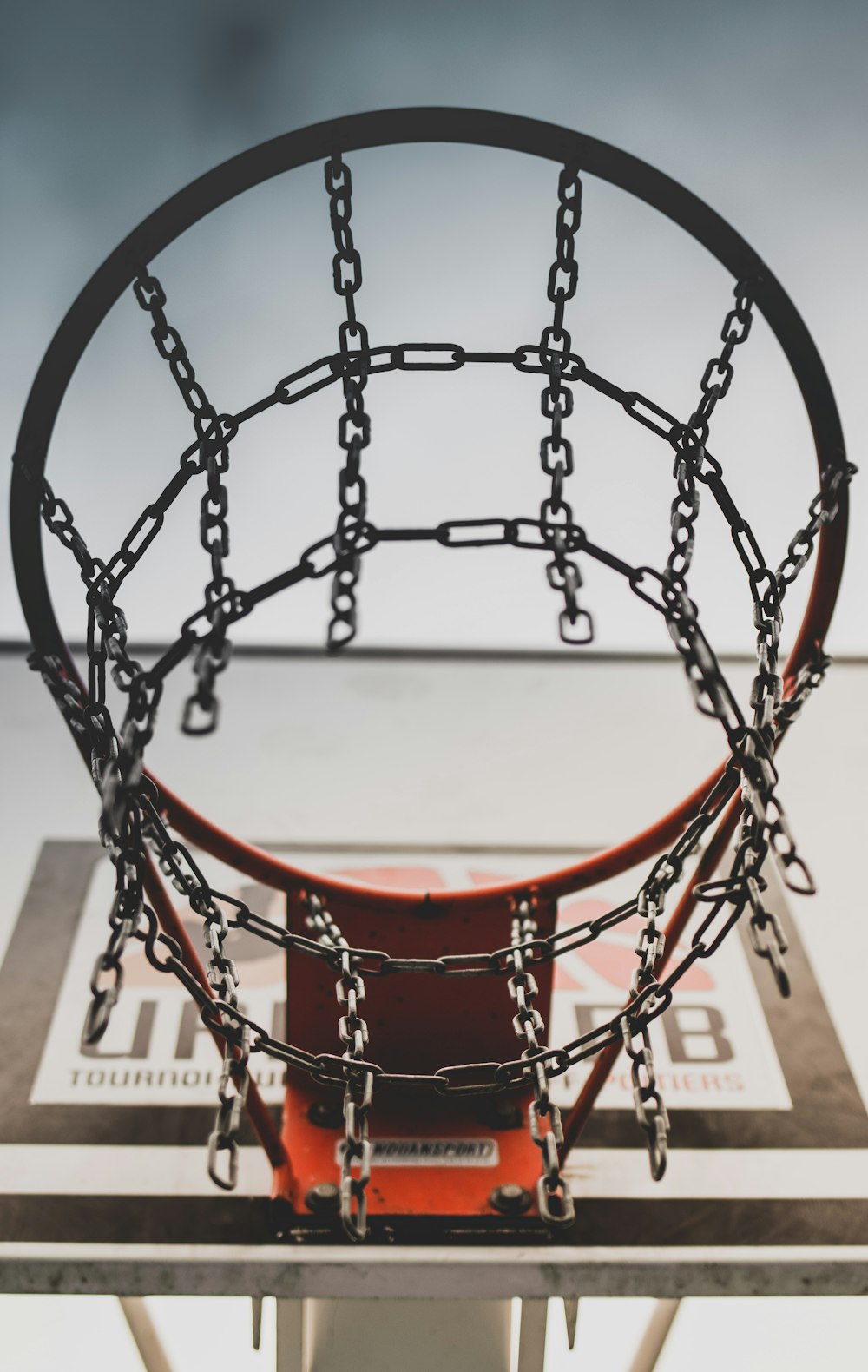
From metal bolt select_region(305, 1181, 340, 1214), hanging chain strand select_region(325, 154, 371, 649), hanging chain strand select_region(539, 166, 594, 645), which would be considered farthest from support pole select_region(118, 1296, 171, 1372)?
hanging chain strand select_region(539, 166, 594, 645)

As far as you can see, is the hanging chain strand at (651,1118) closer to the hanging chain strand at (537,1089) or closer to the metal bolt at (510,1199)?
the hanging chain strand at (537,1089)

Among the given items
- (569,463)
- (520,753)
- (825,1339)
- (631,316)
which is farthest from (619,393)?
(825,1339)

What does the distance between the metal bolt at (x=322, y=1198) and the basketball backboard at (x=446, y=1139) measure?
0.02 m

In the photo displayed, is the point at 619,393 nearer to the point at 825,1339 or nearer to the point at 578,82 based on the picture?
the point at 578,82

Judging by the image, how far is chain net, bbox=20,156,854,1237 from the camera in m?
1.14

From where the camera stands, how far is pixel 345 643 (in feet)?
3.59

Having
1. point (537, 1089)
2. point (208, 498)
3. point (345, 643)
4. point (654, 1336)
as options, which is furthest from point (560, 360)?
point (654, 1336)

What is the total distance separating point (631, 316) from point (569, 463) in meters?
1.02

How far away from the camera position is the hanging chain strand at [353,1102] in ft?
4.15

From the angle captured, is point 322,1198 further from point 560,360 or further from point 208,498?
point 560,360

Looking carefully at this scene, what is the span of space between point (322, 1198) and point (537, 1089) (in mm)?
428

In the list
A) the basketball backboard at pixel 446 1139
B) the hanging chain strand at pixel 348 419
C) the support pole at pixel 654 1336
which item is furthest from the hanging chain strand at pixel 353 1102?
the support pole at pixel 654 1336

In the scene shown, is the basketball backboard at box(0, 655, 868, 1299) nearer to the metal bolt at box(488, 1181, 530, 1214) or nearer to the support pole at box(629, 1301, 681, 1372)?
the metal bolt at box(488, 1181, 530, 1214)

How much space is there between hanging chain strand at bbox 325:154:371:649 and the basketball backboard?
0.86 meters
